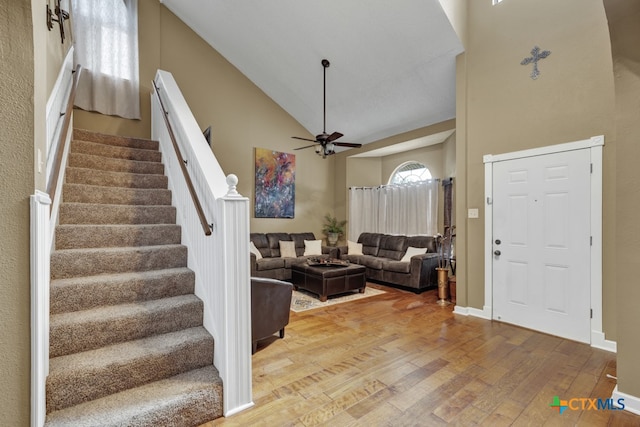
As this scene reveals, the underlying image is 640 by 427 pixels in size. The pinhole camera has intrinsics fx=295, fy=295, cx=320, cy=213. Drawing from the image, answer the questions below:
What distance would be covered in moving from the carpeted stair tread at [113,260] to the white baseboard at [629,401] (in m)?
3.36

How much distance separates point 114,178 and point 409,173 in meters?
5.84

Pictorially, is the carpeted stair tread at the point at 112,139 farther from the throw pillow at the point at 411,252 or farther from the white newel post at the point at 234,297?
the throw pillow at the point at 411,252

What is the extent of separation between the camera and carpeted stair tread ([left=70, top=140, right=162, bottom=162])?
3332mm

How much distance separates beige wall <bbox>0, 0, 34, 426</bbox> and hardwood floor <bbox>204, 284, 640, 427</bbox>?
1037mm

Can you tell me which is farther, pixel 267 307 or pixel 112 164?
pixel 112 164

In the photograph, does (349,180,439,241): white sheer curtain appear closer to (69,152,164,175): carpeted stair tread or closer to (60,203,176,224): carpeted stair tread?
(69,152,164,175): carpeted stair tread

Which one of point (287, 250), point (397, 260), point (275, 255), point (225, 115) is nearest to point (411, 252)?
point (397, 260)

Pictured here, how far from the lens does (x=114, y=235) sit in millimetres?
2541

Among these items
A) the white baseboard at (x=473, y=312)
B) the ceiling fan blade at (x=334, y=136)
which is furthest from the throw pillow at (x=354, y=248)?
the ceiling fan blade at (x=334, y=136)

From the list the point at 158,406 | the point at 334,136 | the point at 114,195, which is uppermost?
the point at 334,136

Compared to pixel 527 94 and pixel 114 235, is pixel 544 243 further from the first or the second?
pixel 114 235

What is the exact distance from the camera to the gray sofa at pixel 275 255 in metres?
5.47

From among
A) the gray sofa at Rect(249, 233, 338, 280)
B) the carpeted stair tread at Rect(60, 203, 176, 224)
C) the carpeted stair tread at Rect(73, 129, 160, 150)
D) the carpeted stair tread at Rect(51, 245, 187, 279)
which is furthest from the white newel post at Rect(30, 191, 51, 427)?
the gray sofa at Rect(249, 233, 338, 280)

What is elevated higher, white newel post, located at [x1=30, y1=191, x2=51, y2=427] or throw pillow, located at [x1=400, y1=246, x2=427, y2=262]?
white newel post, located at [x1=30, y1=191, x2=51, y2=427]
